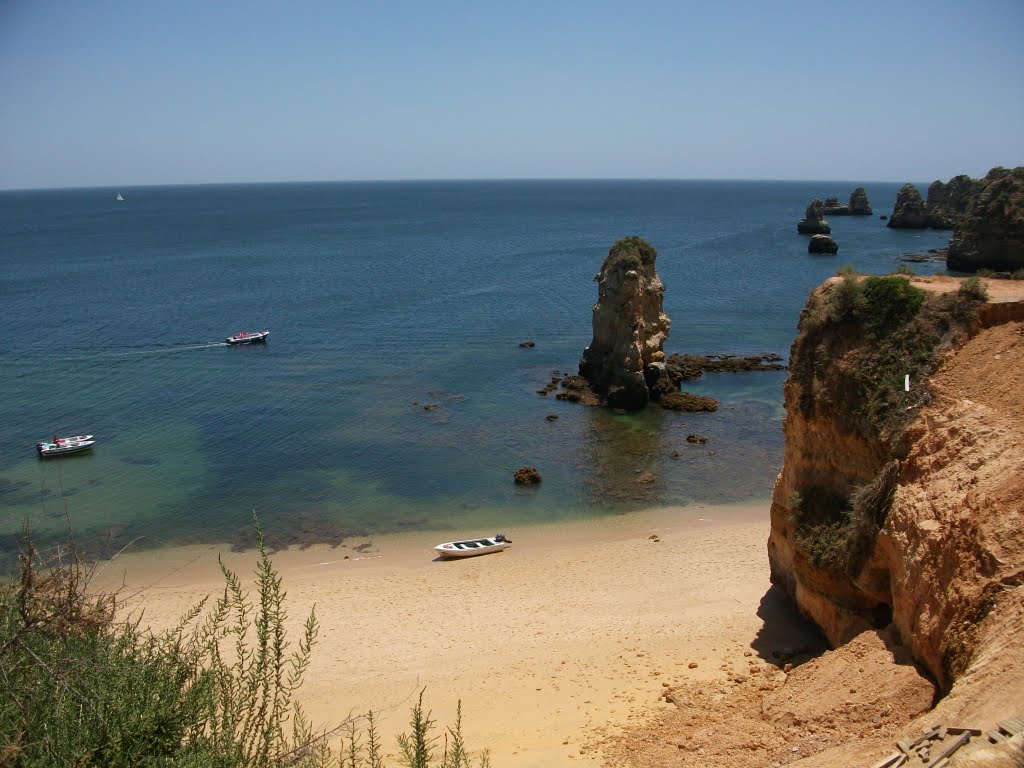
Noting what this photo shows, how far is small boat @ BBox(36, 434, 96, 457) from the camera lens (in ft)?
123

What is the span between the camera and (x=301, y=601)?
2519 centimetres

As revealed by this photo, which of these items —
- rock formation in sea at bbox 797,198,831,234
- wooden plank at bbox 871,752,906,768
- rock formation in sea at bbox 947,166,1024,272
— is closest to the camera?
wooden plank at bbox 871,752,906,768

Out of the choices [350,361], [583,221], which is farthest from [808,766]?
[583,221]

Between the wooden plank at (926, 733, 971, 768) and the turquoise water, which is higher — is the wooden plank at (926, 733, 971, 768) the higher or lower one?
the higher one

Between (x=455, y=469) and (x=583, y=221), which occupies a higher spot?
(x=583, y=221)

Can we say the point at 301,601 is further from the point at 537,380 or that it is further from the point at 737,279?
the point at 737,279

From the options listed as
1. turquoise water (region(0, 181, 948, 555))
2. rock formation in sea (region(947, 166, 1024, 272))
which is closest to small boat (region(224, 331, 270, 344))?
turquoise water (region(0, 181, 948, 555))

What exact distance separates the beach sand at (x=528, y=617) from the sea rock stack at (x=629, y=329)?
44.4ft

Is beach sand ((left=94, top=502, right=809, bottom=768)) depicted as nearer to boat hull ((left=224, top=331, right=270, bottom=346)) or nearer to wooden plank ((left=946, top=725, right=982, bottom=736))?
wooden plank ((left=946, top=725, right=982, bottom=736))

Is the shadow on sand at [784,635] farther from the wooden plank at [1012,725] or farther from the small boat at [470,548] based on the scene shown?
the small boat at [470,548]

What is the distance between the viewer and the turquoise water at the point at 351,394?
33375 mm

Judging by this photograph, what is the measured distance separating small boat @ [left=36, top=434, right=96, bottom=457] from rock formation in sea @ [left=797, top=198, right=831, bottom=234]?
106 m

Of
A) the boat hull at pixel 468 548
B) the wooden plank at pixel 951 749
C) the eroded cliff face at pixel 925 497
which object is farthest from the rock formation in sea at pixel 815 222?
the wooden plank at pixel 951 749

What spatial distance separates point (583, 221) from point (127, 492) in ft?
434
